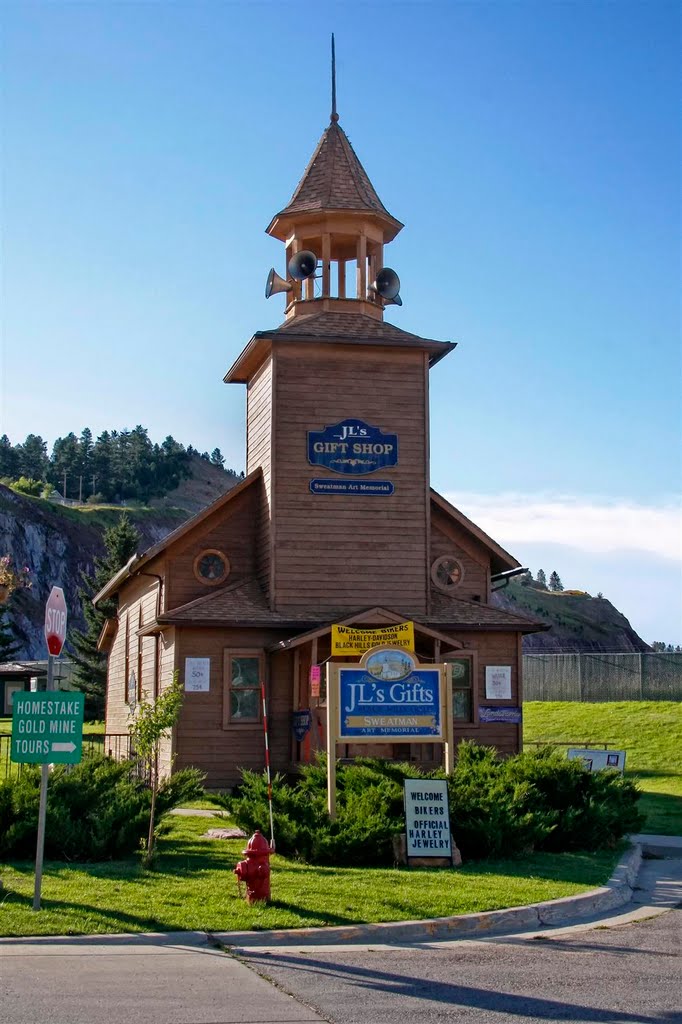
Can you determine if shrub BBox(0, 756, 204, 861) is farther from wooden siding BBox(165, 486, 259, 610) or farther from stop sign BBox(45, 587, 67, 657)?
wooden siding BBox(165, 486, 259, 610)

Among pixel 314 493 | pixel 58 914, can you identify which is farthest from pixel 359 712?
pixel 314 493

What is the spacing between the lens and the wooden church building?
22.8 m

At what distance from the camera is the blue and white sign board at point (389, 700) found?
49.1 feet

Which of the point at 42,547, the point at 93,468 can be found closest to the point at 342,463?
the point at 42,547

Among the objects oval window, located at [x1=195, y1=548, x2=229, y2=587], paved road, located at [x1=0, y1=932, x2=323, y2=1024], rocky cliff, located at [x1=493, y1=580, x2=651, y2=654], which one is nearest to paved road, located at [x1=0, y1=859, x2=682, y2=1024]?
paved road, located at [x1=0, y1=932, x2=323, y2=1024]

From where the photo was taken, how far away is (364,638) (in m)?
19.4

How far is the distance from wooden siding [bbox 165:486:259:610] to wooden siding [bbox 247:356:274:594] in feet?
1.03

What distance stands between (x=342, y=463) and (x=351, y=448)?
1.24 ft

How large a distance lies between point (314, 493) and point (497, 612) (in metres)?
4.65

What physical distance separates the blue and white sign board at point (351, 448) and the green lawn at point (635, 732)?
26.3ft

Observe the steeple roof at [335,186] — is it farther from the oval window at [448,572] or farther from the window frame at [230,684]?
the window frame at [230,684]

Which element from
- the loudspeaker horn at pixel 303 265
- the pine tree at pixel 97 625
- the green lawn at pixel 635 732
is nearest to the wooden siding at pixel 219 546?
the loudspeaker horn at pixel 303 265

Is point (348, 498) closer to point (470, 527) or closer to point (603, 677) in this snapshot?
point (470, 527)

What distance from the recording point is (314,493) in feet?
79.1
